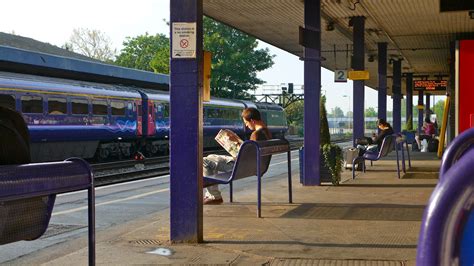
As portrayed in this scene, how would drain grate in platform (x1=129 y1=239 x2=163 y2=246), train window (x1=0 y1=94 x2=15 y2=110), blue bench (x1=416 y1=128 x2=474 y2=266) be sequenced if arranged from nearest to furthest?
blue bench (x1=416 y1=128 x2=474 y2=266), drain grate in platform (x1=129 y1=239 x2=163 y2=246), train window (x1=0 y1=94 x2=15 y2=110)

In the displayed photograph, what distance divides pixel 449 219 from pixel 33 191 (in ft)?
8.34

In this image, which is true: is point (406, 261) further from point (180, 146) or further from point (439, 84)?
point (439, 84)

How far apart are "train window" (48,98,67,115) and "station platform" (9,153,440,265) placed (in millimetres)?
11558

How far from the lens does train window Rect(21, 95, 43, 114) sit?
18.7 metres

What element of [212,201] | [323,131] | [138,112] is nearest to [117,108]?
[138,112]

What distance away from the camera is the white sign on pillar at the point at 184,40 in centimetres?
623

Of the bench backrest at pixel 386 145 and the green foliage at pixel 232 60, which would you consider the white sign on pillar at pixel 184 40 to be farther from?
the green foliage at pixel 232 60

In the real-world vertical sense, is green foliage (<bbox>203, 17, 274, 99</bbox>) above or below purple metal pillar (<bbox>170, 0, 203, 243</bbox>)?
above

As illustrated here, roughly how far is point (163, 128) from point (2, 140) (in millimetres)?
25367

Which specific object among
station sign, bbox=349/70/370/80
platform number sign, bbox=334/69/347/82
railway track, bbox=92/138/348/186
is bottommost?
railway track, bbox=92/138/348/186

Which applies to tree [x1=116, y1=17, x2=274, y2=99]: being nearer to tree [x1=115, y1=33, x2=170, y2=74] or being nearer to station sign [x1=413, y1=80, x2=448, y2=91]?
tree [x1=115, y1=33, x2=170, y2=74]

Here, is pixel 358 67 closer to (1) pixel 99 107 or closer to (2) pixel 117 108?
(1) pixel 99 107

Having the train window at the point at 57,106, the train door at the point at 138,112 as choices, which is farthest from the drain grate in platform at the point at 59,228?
the train door at the point at 138,112

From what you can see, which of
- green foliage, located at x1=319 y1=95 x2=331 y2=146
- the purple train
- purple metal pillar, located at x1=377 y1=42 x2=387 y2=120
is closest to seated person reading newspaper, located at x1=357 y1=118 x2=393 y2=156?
green foliage, located at x1=319 y1=95 x2=331 y2=146
